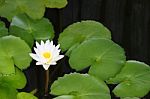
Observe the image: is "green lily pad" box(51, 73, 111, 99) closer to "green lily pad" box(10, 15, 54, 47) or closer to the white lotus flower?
the white lotus flower

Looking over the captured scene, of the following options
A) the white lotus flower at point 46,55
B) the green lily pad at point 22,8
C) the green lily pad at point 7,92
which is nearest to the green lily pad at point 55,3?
the green lily pad at point 22,8

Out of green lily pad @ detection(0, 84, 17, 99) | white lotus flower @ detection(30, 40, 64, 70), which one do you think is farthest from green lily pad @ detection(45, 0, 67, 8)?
green lily pad @ detection(0, 84, 17, 99)

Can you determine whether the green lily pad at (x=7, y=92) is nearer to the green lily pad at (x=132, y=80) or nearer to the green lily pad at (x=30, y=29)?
the green lily pad at (x=30, y=29)

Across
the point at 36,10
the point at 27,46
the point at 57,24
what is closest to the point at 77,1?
the point at 57,24

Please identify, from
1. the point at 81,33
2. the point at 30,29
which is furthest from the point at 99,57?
the point at 30,29

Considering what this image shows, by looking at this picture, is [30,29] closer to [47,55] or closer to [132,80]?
[47,55]

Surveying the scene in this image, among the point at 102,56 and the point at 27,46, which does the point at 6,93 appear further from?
the point at 102,56
